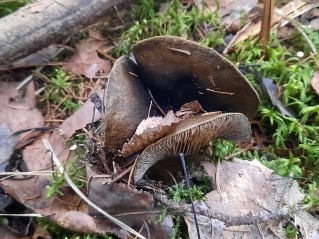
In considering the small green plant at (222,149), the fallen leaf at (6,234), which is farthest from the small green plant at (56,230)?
the small green plant at (222,149)

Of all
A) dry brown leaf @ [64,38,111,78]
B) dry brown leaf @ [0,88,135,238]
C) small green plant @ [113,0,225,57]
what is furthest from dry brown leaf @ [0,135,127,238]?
small green plant @ [113,0,225,57]

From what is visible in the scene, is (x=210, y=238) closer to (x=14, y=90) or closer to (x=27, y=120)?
(x=27, y=120)

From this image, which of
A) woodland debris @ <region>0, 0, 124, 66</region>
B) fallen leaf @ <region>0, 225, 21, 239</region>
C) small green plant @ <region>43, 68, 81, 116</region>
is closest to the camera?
fallen leaf @ <region>0, 225, 21, 239</region>

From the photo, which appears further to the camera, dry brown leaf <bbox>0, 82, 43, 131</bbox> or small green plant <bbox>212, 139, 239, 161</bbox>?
dry brown leaf <bbox>0, 82, 43, 131</bbox>

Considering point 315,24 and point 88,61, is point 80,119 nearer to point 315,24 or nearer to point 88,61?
point 88,61

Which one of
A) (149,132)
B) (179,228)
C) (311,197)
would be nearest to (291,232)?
(311,197)

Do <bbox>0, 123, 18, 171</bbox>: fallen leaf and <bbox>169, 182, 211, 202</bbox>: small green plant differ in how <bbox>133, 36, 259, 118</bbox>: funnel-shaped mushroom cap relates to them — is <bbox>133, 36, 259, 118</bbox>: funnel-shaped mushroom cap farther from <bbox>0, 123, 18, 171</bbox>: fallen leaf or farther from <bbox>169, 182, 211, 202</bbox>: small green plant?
<bbox>0, 123, 18, 171</bbox>: fallen leaf

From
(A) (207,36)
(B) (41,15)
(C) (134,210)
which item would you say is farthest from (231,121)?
(B) (41,15)
